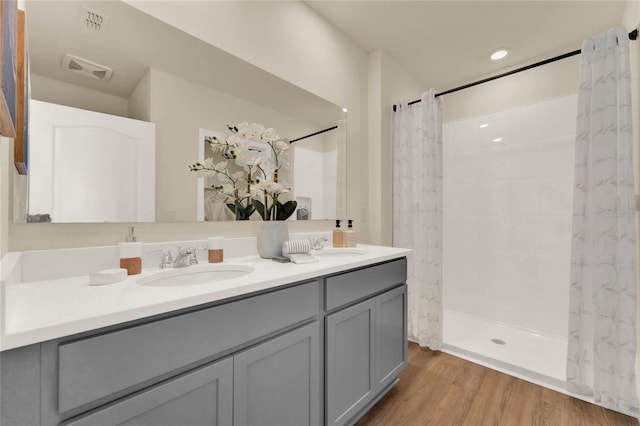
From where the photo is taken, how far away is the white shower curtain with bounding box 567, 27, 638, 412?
1479 millimetres

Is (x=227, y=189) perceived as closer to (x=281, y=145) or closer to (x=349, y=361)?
(x=281, y=145)

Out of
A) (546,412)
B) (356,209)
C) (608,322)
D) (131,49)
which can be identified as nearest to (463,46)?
(356,209)

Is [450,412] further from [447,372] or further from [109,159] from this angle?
[109,159]

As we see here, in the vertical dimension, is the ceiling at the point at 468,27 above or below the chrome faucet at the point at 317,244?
above

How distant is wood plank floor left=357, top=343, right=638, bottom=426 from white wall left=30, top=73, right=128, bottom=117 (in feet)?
6.08

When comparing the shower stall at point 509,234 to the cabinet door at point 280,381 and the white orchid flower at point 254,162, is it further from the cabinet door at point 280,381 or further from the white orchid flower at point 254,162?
the white orchid flower at point 254,162

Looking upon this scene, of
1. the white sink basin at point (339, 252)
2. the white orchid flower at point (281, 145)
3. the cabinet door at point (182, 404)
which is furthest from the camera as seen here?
the white sink basin at point (339, 252)

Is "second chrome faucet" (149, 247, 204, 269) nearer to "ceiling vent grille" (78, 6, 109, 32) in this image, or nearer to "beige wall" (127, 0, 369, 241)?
"ceiling vent grille" (78, 6, 109, 32)

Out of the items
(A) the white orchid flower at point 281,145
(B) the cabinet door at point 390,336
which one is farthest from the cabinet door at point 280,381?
(A) the white orchid flower at point 281,145

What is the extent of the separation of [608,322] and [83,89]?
8.99 ft

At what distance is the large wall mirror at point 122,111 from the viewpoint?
1.01 metres

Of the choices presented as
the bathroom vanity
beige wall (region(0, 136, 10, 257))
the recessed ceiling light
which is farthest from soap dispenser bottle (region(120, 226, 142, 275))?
the recessed ceiling light

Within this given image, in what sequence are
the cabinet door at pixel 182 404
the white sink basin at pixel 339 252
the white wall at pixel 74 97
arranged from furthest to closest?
1. the white sink basin at pixel 339 252
2. the white wall at pixel 74 97
3. the cabinet door at pixel 182 404

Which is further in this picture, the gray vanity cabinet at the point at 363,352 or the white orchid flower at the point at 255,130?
the white orchid flower at the point at 255,130
